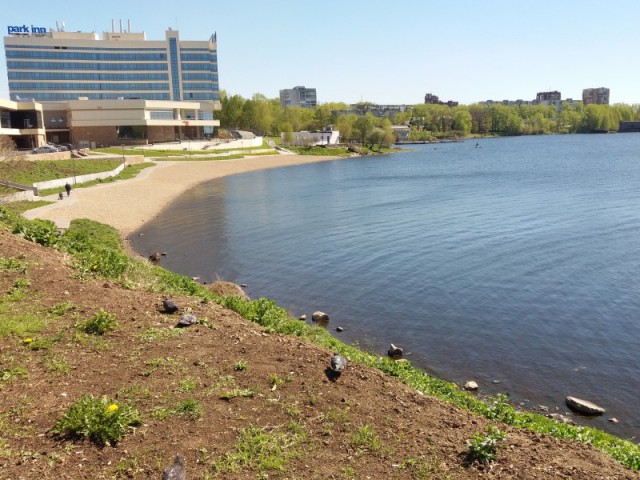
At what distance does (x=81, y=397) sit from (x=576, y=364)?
16647mm

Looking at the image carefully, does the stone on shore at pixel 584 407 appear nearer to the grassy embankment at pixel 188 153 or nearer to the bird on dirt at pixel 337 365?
the bird on dirt at pixel 337 365

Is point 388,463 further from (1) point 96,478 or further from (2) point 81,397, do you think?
(2) point 81,397

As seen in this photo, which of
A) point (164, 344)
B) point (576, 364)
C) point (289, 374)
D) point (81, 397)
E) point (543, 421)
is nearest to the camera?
point (81, 397)

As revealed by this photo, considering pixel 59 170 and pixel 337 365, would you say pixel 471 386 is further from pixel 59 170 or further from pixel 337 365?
pixel 59 170

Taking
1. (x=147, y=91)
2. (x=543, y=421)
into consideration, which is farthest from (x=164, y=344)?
(x=147, y=91)

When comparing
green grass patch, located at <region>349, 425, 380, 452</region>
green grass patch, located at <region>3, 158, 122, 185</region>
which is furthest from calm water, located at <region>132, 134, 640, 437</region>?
green grass patch, located at <region>3, 158, 122, 185</region>

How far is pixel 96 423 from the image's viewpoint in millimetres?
8703

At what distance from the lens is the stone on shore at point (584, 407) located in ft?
53.5

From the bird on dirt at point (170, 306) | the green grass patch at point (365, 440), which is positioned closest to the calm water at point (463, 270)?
the bird on dirt at point (170, 306)

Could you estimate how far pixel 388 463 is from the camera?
8633 mm

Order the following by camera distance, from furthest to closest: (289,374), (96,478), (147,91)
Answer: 1. (147,91)
2. (289,374)
3. (96,478)

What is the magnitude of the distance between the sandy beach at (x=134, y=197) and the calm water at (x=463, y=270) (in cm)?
273

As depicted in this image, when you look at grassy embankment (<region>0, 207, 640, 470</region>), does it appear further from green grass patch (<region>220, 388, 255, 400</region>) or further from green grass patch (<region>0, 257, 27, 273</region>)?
green grass patch (<region>220, 388, 255, 400</region>)

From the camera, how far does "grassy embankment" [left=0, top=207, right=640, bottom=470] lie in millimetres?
11898
